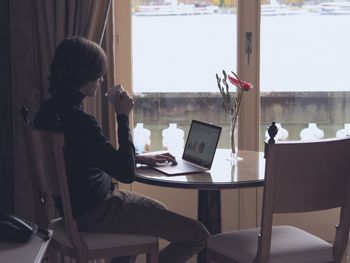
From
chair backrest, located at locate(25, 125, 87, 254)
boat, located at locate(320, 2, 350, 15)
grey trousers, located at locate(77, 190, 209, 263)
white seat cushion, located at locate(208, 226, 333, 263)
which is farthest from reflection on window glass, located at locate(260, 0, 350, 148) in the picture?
chair backrest, located at locate(25, 125, 87, 254)

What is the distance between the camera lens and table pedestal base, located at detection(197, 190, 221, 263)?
2.79m

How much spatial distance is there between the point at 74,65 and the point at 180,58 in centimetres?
128

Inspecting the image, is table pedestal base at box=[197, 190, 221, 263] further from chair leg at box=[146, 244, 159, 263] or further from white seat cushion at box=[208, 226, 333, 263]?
chair leg at box=[146, 244, 159, 263]

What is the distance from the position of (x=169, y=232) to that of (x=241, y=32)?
145cm

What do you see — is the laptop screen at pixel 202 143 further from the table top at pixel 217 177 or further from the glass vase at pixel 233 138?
the glass vase at pixel 233 138

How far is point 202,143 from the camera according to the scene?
2.72 m

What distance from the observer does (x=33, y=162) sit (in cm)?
246

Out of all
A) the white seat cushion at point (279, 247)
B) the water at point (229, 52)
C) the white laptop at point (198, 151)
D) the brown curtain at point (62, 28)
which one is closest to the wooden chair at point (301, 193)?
the white seat cushion at point (279, 247)

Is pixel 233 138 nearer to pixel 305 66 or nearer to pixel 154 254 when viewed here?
pixel 154 254

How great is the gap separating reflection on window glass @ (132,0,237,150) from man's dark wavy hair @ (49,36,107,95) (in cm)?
117

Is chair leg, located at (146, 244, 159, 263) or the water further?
the water

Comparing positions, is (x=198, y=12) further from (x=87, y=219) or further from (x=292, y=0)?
(x=87, y=219)

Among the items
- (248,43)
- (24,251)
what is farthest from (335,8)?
(24,251)

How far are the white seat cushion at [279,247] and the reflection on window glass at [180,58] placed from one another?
1163 millimetres
